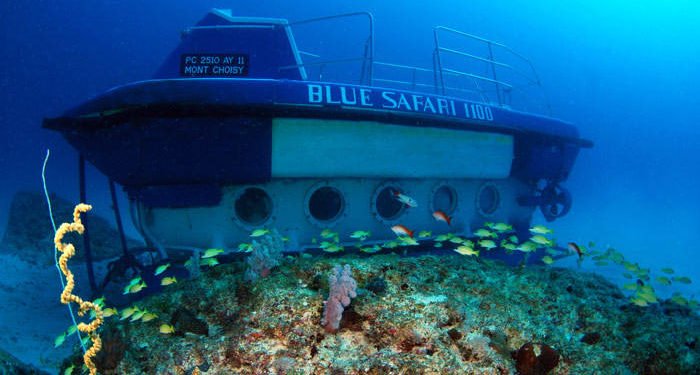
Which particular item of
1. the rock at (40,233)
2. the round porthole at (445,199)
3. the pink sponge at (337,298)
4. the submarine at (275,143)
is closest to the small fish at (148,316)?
the pink sponge at (337,298)

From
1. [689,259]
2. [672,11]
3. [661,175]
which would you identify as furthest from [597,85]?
[689,259]

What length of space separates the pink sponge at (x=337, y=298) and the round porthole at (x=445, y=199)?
195 inches

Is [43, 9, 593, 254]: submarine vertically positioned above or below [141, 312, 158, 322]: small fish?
above

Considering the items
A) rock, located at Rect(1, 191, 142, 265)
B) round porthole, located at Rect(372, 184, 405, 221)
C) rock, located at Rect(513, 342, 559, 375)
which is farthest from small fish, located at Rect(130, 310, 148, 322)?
rock, located at Rect(1, 191, 142, 265)

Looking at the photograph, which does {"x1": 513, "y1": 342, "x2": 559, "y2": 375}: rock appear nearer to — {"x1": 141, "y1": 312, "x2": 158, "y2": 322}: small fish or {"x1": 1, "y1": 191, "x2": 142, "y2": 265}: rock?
{"x1": 141, "y1": 312, "x2": 158, "y2": 322}: small fish

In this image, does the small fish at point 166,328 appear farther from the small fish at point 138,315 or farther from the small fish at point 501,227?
the small fish at point 501,227

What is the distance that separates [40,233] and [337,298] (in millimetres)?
11672

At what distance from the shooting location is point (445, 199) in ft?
26.7

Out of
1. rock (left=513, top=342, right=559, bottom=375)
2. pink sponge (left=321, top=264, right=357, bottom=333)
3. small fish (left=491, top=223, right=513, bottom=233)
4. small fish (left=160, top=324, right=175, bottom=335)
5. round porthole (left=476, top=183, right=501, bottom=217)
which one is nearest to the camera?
rock (left=513, top=342, right=559, bottom=375)

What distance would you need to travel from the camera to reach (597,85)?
107 metres

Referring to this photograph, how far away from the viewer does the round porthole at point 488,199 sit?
822cm

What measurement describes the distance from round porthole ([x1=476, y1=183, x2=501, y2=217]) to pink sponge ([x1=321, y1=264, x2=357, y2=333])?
5757 millimetres

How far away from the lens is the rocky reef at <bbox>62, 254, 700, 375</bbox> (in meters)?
2.71

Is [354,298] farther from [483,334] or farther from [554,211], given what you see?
[554,211]
